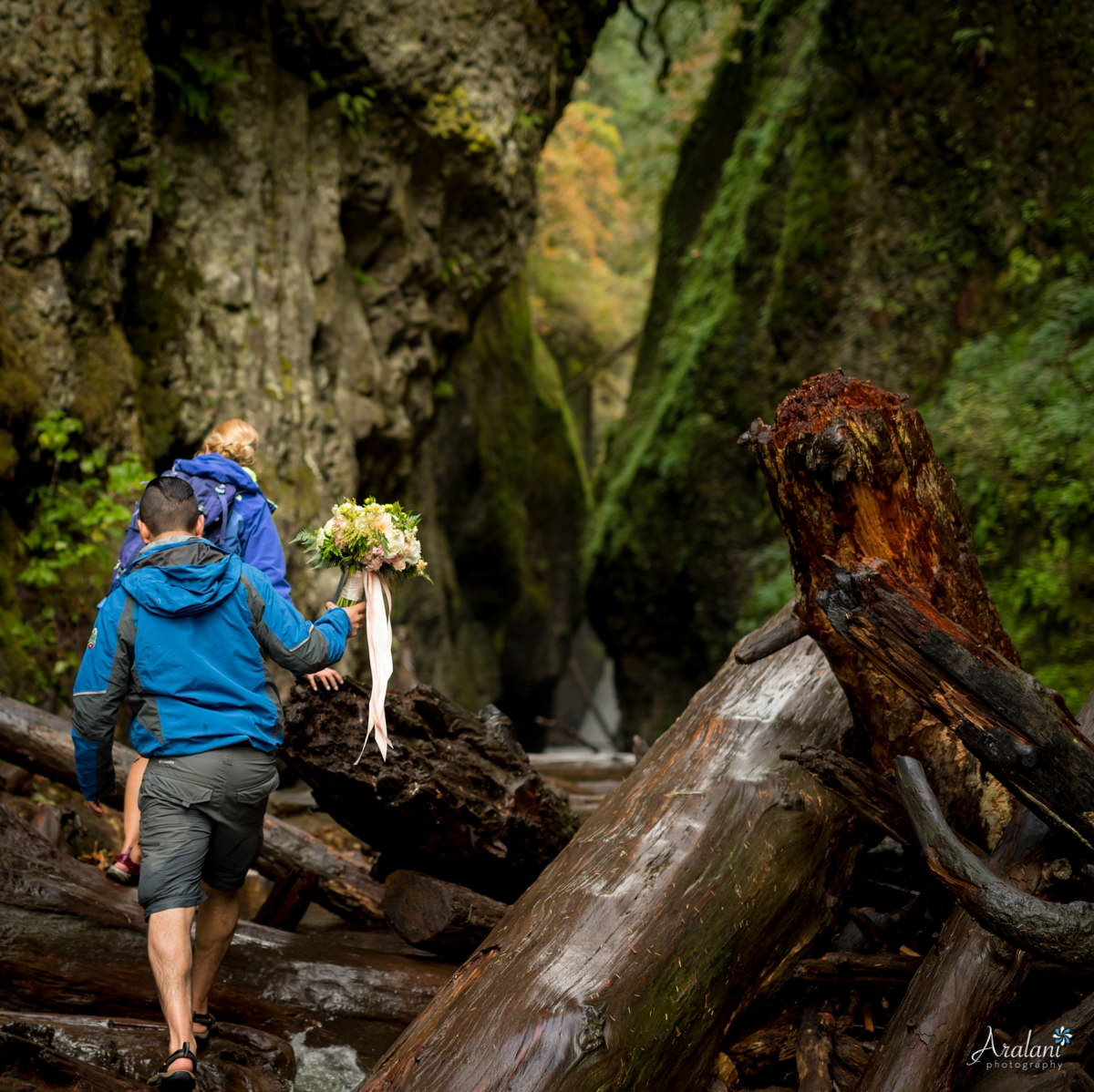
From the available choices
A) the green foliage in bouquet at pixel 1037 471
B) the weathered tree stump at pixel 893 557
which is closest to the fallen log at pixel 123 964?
the weathered tree stump at pixel 893 557

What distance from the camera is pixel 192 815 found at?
3256 millimetres

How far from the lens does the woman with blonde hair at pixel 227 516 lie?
13.7 ft

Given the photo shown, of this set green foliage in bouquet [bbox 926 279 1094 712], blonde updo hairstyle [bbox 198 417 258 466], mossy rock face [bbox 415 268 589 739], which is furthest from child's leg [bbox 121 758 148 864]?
mossy rock face [bbox 415 268 589 739]

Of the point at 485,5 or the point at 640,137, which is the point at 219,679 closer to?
the point at 485,5

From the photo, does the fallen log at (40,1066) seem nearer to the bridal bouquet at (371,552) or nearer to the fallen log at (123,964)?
the fallen log at (123,964)

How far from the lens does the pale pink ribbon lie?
3.70m

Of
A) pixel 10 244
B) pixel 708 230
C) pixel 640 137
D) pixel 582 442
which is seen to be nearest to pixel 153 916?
pixel 10 244

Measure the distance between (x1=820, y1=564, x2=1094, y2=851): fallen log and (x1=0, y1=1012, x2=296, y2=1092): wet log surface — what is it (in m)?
2.50

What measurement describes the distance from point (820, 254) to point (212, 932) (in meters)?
12.2

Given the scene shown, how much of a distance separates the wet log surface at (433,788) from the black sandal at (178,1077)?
3.63 feet

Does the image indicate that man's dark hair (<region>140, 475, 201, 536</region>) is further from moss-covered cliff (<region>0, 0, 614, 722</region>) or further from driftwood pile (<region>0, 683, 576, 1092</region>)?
moss-covered cliff (<region>0, 0, 614, 722</region>)

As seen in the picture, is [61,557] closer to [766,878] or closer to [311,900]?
[311,900]

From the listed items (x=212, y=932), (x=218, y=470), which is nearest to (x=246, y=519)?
(x=218, y=470)

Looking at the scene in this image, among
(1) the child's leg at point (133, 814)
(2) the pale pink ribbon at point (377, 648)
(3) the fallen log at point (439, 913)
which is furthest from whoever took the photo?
(1) the child's leg at point (133, 814)
